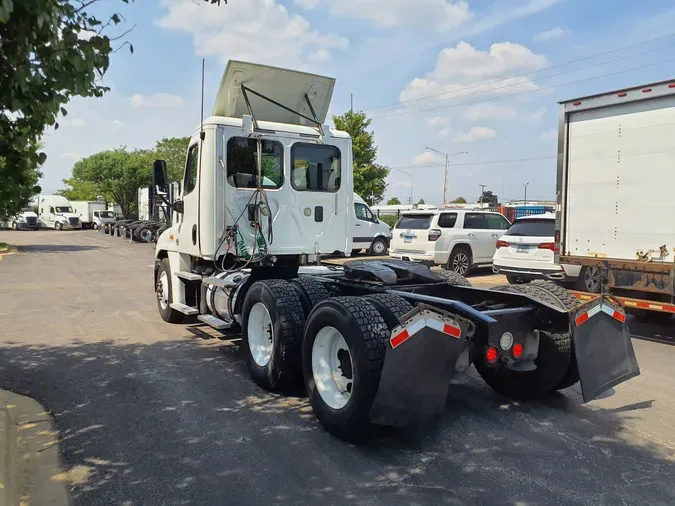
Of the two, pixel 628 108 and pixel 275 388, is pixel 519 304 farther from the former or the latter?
pixel 628 108

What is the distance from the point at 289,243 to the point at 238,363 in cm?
167

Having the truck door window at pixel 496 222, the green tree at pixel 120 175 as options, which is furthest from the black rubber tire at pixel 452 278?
the green tree at pixel 120 175

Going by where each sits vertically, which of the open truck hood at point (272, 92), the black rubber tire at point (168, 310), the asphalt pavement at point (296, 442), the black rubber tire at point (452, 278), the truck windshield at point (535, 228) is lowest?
the asphalt pavement at point (296, 442)

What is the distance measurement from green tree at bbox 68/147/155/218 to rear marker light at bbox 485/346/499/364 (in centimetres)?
5128

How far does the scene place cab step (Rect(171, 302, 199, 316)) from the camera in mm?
7590

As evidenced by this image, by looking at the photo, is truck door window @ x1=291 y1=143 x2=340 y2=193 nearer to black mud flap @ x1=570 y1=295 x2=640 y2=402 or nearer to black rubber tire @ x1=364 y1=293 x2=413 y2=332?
black rubber tire @ x1=364 y1=293 x2=413 y2=332

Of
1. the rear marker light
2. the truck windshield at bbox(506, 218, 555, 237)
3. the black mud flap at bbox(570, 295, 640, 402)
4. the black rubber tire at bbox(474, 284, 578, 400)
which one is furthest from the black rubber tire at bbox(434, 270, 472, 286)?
the truck windshield at bbox(506, 218, 555, 237)

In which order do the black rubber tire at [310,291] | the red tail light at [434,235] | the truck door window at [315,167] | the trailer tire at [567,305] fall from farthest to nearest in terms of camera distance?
the red tail light at [434,235], the truck door window at [315,167], the black rubber tire at [310,291], the trailer tire at [567,305]

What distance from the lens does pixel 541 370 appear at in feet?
16.5

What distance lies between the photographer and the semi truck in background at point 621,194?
7.51m

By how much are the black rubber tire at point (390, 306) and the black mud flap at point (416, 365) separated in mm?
395

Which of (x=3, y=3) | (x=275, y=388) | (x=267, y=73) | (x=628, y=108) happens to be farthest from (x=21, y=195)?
(x=628, y=108)

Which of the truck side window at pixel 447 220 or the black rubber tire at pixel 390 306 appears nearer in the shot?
the black rubber tire at pixel 390 306

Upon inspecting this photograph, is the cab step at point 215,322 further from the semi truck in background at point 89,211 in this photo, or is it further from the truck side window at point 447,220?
the semi truck in background at point 89,211
